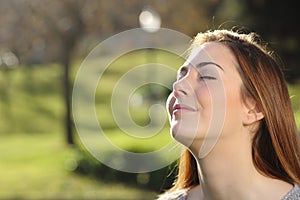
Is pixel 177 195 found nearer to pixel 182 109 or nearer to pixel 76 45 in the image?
pixel 182 109

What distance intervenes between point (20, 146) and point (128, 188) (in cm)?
967

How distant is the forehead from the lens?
108 inches

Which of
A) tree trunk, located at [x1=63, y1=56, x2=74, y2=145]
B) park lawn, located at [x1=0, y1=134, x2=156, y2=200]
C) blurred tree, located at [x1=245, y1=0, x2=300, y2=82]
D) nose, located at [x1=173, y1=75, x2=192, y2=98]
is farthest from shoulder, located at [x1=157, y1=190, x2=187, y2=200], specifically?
blurred tree, located at [x1=245, y1=0, x2=300, y2=82]

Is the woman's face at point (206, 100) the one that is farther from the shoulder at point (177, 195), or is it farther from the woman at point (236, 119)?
the shoulder at point (177, 195)

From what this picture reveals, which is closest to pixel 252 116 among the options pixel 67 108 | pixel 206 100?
pixel 206 100

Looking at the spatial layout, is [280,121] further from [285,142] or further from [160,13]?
[160,13]

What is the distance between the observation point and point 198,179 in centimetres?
308

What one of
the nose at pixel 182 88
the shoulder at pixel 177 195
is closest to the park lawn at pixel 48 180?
the shoulder at pixel 177 195

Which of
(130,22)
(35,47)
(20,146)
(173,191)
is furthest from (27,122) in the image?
(173,191)

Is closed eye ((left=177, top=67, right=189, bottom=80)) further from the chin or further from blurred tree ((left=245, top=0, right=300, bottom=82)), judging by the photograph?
blurred tree ((left=245, top=0, right=300, bottom=82))

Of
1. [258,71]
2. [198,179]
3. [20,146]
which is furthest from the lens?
[20,146]

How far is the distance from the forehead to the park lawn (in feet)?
28.2

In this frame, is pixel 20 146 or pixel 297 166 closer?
pixel 297 166

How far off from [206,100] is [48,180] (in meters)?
11.4
